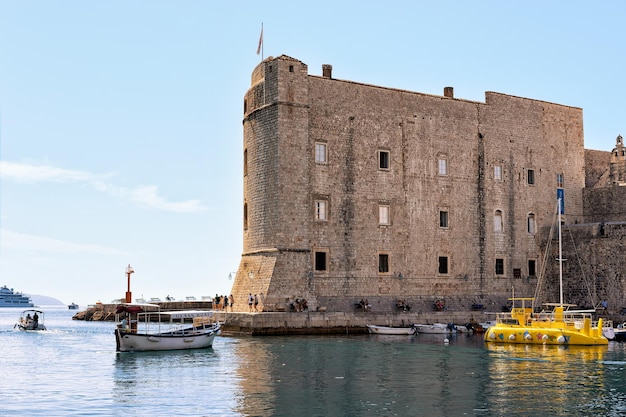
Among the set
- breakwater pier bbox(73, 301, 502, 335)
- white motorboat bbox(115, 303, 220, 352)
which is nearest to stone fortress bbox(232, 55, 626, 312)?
breakwater pier bbox(73, 301, 502, 335)

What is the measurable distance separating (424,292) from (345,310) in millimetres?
5301

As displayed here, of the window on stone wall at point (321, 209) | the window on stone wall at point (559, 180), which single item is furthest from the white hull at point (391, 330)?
the window on stone wall at point (559, 180)

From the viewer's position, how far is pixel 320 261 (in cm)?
3912

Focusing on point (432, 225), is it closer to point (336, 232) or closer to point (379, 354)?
point (336, 232)

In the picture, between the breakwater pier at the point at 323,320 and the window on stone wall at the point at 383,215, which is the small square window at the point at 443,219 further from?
the breakwater pier at the point at 323,320

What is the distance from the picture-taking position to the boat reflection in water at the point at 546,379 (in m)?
A: 17.3

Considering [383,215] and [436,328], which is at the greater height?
[383,215]

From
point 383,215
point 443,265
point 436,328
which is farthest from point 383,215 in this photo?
point 436,328

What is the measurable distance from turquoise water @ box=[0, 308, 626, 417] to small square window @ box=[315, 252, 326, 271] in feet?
20.9

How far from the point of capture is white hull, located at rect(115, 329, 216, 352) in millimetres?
30312

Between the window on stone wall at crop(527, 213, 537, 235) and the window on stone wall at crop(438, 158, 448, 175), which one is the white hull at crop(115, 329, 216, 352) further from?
the window on stone wall at crop(527, 213, 537, 235)

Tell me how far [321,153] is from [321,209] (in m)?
2.92

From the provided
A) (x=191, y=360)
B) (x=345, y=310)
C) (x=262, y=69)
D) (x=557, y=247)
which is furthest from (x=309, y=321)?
(x=557, y=247)

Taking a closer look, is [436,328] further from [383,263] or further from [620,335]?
[620,335]
